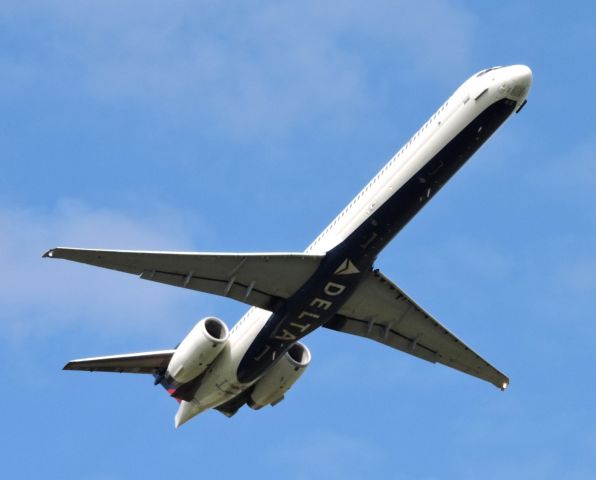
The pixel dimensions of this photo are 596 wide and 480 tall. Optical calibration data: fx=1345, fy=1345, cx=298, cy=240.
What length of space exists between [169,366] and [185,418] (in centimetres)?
286

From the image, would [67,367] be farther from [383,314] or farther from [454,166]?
[454,166]

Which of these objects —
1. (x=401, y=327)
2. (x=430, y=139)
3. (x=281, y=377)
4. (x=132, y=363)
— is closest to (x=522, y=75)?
(x=430, y=139)

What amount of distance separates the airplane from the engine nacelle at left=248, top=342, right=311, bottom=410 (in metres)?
0.05

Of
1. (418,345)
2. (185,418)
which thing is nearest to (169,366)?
(185,418)

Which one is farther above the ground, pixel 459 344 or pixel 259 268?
pixel 459 344

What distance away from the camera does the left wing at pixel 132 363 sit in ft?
165

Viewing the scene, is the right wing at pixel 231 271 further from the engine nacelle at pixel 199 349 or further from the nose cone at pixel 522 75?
the nose cone at pixel 522 75

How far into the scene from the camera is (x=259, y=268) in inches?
1841

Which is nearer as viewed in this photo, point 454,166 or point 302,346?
point 454,166

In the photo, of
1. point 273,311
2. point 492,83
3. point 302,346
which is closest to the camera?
point 492,83

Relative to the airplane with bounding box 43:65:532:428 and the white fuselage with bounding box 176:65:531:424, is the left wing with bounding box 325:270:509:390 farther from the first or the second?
the white fuselage with bounding box 176:65:531:424

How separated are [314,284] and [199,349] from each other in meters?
5.52

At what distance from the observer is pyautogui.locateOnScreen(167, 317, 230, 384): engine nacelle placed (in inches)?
1939

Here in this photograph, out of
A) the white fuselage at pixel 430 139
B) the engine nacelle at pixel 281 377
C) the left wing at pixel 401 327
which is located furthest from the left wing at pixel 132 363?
the white fuselage at pixel 430 139
